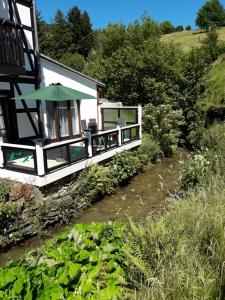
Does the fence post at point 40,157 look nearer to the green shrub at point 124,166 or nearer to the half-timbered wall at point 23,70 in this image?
the half-timbered wall at point 23,70

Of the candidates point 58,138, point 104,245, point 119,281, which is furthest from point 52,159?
point 119,281

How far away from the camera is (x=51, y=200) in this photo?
309 inches

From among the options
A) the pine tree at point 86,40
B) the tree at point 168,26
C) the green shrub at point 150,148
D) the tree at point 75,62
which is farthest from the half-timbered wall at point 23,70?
the tree at point 168,26

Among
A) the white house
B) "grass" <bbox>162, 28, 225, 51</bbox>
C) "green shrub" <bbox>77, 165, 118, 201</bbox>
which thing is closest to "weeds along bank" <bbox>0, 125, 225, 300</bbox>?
the white house

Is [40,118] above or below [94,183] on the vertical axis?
above

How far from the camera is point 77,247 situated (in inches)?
139

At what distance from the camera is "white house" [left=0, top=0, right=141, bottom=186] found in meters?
7.88

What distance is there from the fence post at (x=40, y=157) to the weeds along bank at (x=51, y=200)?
0.58 metres

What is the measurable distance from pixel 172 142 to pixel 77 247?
40.4 feet

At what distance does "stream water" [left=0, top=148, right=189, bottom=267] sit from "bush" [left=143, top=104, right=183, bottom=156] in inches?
125

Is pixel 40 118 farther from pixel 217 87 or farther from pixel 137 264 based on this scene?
pixel 217 87

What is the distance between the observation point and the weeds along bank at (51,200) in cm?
688

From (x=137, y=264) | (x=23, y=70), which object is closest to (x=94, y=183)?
(x=23, y=70)

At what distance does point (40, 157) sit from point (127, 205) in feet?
10.9
